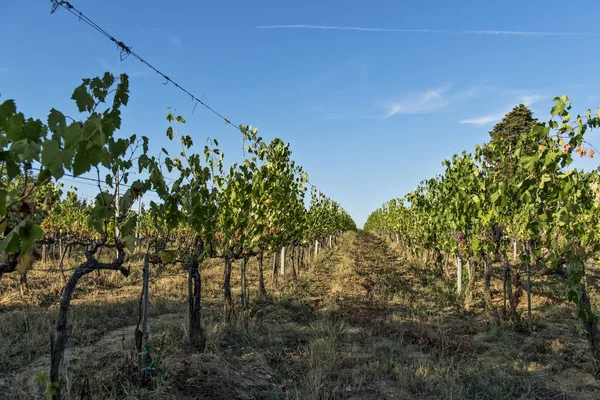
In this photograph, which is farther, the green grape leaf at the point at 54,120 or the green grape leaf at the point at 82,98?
the green grape leaf at the point at 82,98

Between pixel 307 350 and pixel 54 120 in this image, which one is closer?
pixel 54 120

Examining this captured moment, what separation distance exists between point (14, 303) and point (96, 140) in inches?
375

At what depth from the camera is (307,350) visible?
18.9 ft

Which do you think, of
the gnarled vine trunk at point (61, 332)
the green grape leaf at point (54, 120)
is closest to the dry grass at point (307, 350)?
the gnarled vine trunk at point (61, 332)

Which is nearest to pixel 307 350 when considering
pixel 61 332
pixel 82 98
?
pixel 61 332

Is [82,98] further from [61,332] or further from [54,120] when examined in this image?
[61,332]

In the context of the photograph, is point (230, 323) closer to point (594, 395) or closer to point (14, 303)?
point (594, 395)

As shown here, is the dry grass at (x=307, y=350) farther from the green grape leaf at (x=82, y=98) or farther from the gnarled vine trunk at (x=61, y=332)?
the green grape leaf at (x=82, y=98)

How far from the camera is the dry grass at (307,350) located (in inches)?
174

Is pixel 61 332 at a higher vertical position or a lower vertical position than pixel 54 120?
lower

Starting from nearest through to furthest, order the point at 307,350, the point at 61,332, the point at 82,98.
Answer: the point at 82,98 < the point at 61,332 < the point at 307,350

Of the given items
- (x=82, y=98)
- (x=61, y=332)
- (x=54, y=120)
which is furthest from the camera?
(x=61, y=332)

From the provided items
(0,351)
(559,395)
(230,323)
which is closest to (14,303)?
(0,351)

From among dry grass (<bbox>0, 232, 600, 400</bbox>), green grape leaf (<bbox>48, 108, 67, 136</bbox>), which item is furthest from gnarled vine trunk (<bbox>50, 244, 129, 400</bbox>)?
green grape leaf (<bbox>48, 108, 67, 136</bbox>)
